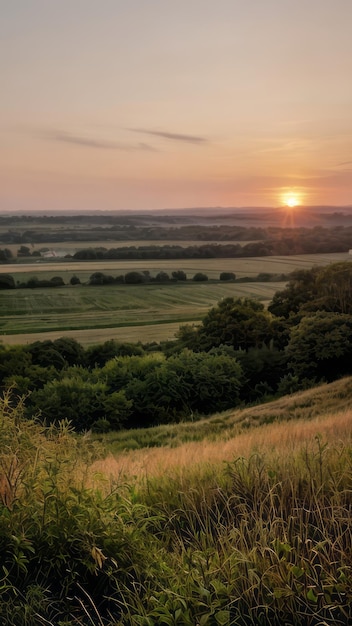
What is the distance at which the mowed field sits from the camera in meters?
14.8

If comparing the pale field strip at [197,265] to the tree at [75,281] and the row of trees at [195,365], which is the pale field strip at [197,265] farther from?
the row of trees at [195,365]

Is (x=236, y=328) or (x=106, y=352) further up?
(x=236, y=328)

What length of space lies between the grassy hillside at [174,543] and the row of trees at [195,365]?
8.24 meters

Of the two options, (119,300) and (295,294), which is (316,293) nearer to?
(295,294)

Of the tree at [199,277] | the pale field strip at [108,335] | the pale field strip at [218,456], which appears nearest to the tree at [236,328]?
the pale field strip at [108,335]

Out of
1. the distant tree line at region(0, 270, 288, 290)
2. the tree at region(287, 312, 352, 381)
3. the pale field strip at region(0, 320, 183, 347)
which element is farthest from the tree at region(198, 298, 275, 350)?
the distant tree line at region(0, 270, 288, 290)

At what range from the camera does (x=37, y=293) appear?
15.3 metres

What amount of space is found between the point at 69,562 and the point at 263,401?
35.7 feet

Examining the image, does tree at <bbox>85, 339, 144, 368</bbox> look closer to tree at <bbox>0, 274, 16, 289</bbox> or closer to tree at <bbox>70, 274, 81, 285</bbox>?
tree at <bbox>70, 274, 81, 285</bbox>

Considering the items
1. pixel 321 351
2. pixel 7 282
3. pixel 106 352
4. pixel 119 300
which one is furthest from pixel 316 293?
pixel 7 282

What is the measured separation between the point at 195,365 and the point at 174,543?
10036 mm

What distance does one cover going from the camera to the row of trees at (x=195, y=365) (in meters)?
13.2

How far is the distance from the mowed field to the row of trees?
1.50ft

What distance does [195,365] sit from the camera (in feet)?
44.4
